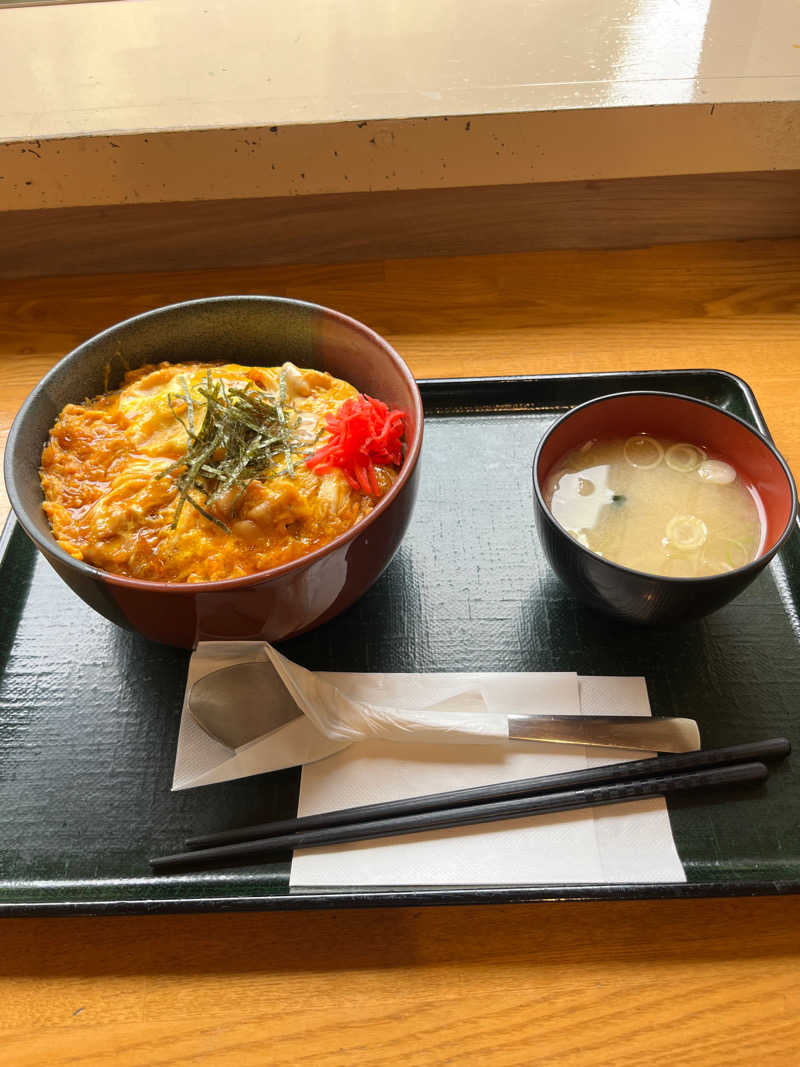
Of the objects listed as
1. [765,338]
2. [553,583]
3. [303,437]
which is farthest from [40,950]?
[765,338]

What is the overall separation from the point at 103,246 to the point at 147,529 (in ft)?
3.95

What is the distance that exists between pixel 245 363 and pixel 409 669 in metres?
0.64

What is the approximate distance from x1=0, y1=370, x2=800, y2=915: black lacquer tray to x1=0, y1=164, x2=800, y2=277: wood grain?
69 centimetres

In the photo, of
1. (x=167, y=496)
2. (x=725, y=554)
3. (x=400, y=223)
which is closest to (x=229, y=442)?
(x=167, y=496)

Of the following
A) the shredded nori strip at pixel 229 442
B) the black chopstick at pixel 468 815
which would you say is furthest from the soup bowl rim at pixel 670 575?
the shredded nori strip at pixel 229 442

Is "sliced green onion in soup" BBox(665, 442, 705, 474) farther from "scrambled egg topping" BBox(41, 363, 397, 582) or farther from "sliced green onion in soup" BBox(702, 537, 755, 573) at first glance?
"scrambled egg topping" BBox(41, 363, 397, 582)

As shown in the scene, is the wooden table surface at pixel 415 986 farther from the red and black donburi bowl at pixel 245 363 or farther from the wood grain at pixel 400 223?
the wood grain at pixel 400 223

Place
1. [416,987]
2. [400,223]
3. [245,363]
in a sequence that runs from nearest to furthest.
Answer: [416,987] → [245,363] → [400,223]

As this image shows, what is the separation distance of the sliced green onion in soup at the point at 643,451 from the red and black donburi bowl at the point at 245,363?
1.27 feet

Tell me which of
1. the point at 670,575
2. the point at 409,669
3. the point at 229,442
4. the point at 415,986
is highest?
the point at 229,442

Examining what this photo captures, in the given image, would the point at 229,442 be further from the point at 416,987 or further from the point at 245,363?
the point at 416,987

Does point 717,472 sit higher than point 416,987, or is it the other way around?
Result: point 717,472

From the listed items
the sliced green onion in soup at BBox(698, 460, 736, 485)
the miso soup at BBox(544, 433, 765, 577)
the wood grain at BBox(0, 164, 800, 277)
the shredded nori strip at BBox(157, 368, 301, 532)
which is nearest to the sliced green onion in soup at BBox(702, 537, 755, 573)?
the miso soup at BBox(544, 433, 765, 577)

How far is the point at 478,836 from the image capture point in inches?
43.6
